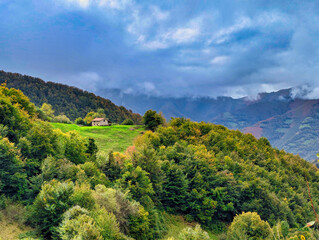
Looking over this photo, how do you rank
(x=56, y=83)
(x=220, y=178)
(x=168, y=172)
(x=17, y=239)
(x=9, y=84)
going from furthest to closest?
(x=56, y=83)
(x=9, y=84)
(x=220, y=178)
(x=168, y=172)
(x=17, y=239)

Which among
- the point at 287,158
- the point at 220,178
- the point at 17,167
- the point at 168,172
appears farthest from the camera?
the point at 287,158

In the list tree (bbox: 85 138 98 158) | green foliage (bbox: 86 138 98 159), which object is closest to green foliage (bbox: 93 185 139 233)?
green foliage (bbox: 86 138 98 159)

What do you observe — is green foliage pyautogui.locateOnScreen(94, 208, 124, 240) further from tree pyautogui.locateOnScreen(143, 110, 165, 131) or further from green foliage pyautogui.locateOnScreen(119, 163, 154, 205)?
tree pyautogui.locateOnScreen(143, 110, 165, 131)

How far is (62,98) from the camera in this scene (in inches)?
6516

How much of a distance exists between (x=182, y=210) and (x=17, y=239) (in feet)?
97.6

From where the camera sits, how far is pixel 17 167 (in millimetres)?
26688

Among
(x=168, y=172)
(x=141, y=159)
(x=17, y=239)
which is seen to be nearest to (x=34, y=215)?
(x=17, y=239)

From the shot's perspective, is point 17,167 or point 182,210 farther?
point 182,210

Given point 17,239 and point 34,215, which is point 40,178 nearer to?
point 34,215

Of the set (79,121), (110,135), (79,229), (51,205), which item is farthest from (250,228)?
(79,121)

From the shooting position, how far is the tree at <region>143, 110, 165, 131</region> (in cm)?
8531

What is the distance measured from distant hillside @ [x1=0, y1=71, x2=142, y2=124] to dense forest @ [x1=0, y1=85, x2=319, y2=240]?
105 metres

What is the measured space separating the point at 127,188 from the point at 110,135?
44.1 metres

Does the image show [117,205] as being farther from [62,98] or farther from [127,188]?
[62,98]
